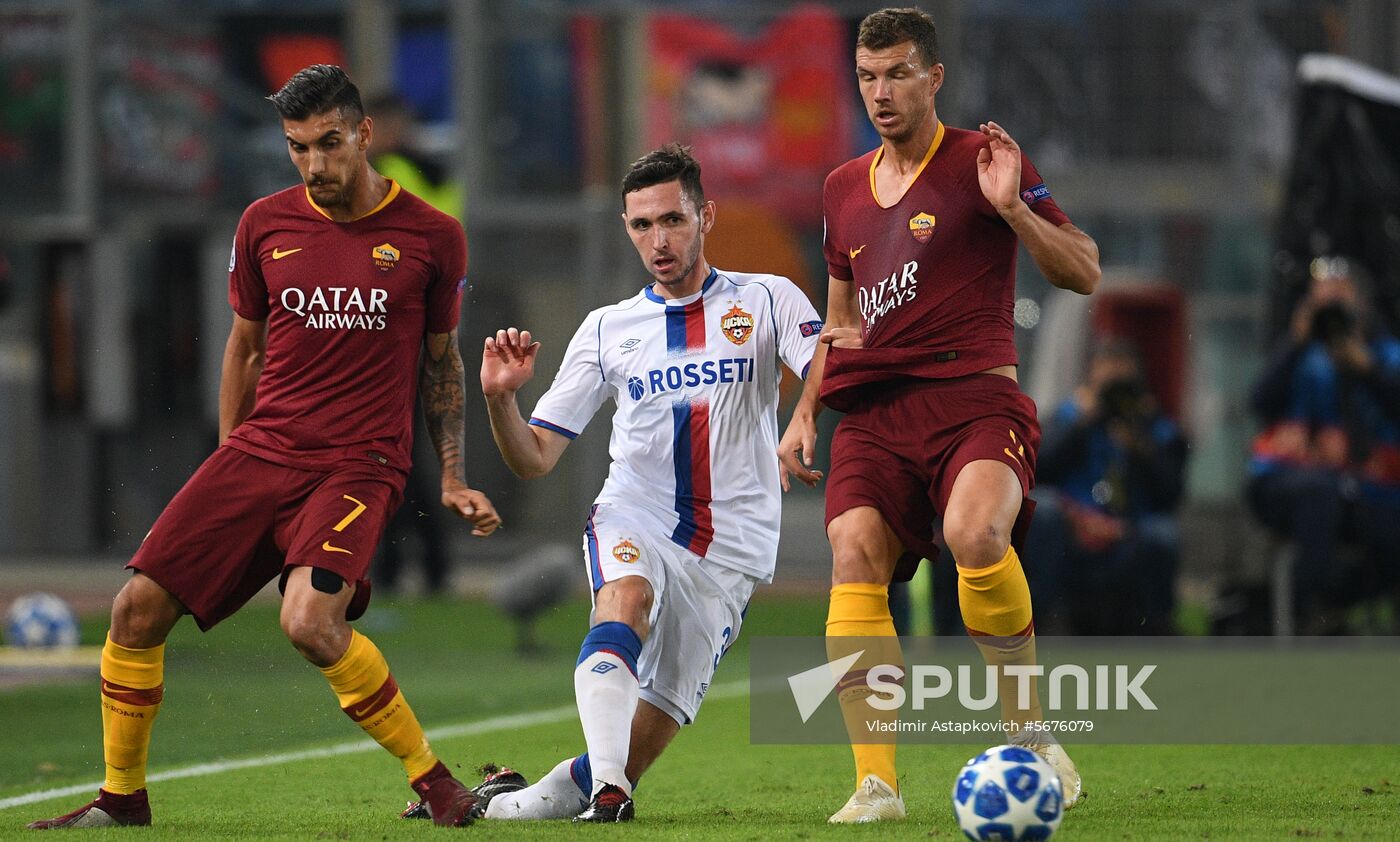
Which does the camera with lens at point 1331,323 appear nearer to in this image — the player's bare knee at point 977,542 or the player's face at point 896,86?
the player's face at point 896,86

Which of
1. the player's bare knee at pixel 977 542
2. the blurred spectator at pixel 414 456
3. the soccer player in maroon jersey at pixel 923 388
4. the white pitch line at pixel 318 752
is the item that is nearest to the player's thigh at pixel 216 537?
the white pitch line at pixel 318 752

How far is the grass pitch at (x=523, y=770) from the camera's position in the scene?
555 centimetres

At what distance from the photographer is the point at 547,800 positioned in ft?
19.0

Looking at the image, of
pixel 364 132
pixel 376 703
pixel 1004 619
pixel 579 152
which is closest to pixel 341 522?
pixel 376 703

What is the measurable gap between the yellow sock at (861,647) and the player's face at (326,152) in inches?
66.9

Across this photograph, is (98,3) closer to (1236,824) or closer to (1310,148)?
(1310,148)

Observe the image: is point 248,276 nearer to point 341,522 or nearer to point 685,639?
point 341,522

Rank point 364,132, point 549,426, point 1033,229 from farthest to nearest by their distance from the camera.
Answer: point 549,426
point 364,132
point 1033,229

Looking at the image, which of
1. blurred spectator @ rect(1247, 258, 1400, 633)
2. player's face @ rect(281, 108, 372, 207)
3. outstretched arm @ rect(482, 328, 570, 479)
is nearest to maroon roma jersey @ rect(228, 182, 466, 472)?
player's face @ rect(281, 108, 372, 207)

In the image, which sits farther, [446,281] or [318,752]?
[318,752]

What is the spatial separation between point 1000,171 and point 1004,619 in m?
1.16

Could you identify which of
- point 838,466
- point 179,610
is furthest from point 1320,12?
point 179,610

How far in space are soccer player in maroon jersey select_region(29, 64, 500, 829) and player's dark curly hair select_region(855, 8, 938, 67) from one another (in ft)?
4.13

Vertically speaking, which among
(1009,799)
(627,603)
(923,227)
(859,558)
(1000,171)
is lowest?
(1009,799)
